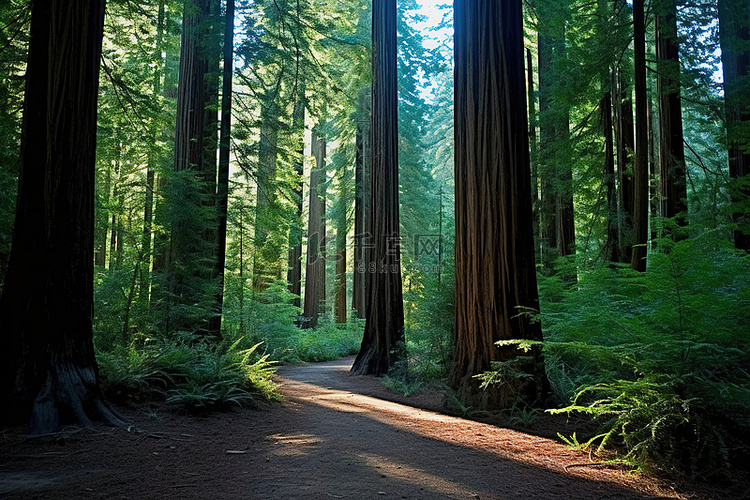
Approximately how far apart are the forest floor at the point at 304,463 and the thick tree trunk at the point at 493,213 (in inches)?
29.9

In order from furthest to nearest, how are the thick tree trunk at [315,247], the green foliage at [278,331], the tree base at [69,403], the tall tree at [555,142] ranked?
the thick tree trunk at [315,247] < the green foliage at [278,331] < the tall tree at [555,142] < the tree base at [69,403]

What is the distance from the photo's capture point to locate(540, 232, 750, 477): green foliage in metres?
2.74

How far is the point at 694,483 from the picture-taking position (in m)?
2.60

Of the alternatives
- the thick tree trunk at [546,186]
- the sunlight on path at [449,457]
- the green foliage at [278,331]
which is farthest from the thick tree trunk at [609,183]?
the green foliage at [278,331]

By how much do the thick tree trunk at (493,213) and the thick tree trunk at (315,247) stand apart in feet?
45.9

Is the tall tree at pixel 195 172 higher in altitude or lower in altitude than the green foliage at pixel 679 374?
higher

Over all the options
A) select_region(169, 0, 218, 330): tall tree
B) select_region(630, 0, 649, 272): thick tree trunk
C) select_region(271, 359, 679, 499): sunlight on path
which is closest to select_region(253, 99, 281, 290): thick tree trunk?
select_region(169, 0, 218, 330): tall tree

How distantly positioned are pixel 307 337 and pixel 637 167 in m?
11.9

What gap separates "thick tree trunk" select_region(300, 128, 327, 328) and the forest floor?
48.4ft

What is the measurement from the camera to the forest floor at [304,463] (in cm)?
247

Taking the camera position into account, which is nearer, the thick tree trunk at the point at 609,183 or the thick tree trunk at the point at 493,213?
the thick tree trunk at the point at 493,213

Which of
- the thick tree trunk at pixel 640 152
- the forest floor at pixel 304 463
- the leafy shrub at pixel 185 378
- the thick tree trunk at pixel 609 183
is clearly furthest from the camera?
the thick tree trunk at pixel 609 183

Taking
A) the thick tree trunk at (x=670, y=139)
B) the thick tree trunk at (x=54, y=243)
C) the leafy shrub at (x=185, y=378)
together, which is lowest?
the leafy shrub at (x=185, y=378)

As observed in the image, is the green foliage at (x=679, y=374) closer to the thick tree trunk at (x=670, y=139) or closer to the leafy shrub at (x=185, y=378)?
the leafy shrub at (x=185, y=378)
